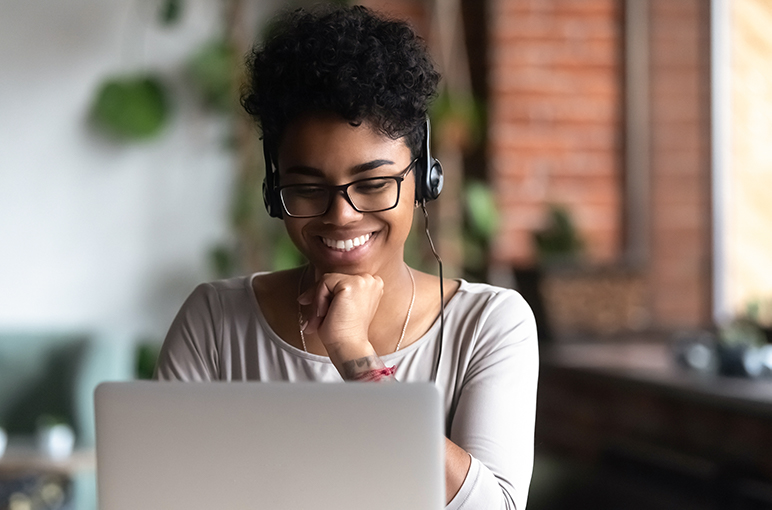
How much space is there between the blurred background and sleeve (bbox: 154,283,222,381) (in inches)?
55.0

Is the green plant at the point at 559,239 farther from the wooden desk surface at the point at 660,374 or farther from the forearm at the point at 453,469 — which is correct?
the forearm at the point at 453,469

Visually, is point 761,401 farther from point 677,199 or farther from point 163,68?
point 163,68

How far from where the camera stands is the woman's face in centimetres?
110

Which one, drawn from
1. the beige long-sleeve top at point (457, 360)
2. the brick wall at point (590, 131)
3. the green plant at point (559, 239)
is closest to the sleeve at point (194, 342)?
the beige long-sleeve top at point (457, 360)

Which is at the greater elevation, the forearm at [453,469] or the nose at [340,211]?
the nose at [340,211]

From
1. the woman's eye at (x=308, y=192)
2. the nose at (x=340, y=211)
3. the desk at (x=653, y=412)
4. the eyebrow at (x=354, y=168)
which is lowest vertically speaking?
the desk at (x=653, y=412)

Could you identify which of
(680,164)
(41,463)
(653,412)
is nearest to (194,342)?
(653,412)

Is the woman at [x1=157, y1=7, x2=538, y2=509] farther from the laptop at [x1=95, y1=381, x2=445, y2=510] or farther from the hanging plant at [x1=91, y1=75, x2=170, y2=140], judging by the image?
the hanging plant at [x1=91, y1=75, x2=170, y2=140]

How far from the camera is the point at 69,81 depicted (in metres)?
3.93

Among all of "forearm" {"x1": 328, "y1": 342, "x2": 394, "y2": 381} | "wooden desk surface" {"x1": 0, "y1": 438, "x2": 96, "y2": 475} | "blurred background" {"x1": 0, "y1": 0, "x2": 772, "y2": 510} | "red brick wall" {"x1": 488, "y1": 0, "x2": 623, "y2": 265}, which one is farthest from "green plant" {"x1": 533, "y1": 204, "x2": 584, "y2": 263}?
"forearm" {"x1": 328, "y1": 342, "x2": 394, "y2": 381}

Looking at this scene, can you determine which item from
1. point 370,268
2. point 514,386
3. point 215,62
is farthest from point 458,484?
point 215,62

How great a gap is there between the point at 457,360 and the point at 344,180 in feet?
0.95

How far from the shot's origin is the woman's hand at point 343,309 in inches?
42.4

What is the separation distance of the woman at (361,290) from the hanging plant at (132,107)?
8.96ft
